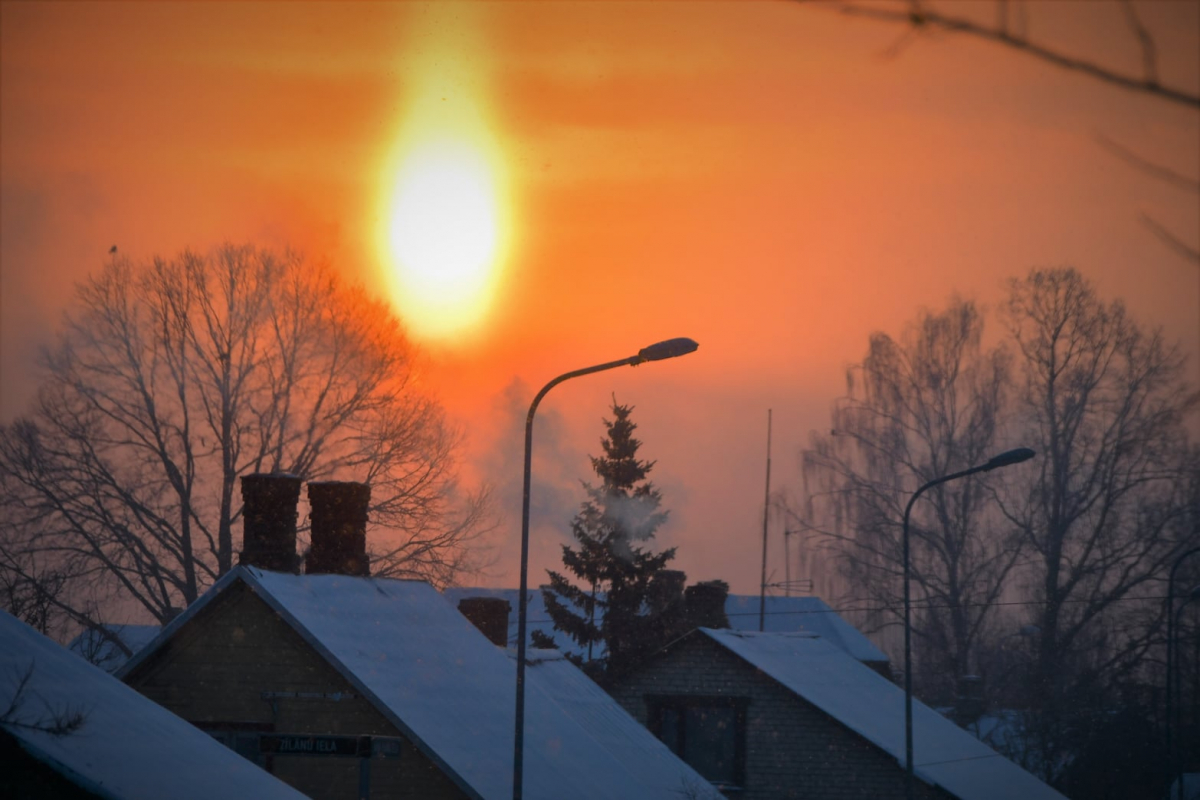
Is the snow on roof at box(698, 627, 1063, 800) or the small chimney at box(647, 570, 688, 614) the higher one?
the small chimney at box(647, 570, 688, 614)

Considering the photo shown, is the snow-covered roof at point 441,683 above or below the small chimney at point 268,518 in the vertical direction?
below

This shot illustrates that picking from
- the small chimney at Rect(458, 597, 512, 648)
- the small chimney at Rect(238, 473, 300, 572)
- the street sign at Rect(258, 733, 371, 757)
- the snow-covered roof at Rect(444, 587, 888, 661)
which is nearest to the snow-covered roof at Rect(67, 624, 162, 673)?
the small chimney at Rect(238, 473, 300, 572)

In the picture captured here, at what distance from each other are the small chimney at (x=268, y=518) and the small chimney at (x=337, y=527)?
1.03 meters

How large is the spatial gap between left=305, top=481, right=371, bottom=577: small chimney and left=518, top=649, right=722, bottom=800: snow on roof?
12.7ft

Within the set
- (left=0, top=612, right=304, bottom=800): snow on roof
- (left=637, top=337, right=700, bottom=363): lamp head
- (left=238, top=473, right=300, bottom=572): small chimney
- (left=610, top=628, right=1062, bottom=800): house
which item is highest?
(left=637, top=337, right=700, bottom=363): lamp head

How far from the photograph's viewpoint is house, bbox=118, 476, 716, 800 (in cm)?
1639

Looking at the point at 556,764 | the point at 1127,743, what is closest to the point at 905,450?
the point at 1127,743

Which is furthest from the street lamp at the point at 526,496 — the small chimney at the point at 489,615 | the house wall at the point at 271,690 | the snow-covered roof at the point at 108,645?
the small chimney at the point at 489,615

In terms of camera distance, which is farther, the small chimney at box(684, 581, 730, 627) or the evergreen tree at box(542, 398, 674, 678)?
the evergreen tree at box(542, 398, 674, 678)

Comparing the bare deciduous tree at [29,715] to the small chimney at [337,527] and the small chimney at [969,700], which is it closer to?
the small chimney at [337,527]

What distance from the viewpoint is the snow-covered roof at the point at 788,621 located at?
59.7m

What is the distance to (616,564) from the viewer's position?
180 feet

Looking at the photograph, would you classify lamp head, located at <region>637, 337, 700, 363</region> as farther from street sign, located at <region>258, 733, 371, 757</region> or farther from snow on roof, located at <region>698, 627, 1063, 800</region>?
snow on roof, located at <region>698, 627, 1063, 800</region>

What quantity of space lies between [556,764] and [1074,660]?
31966 mm
